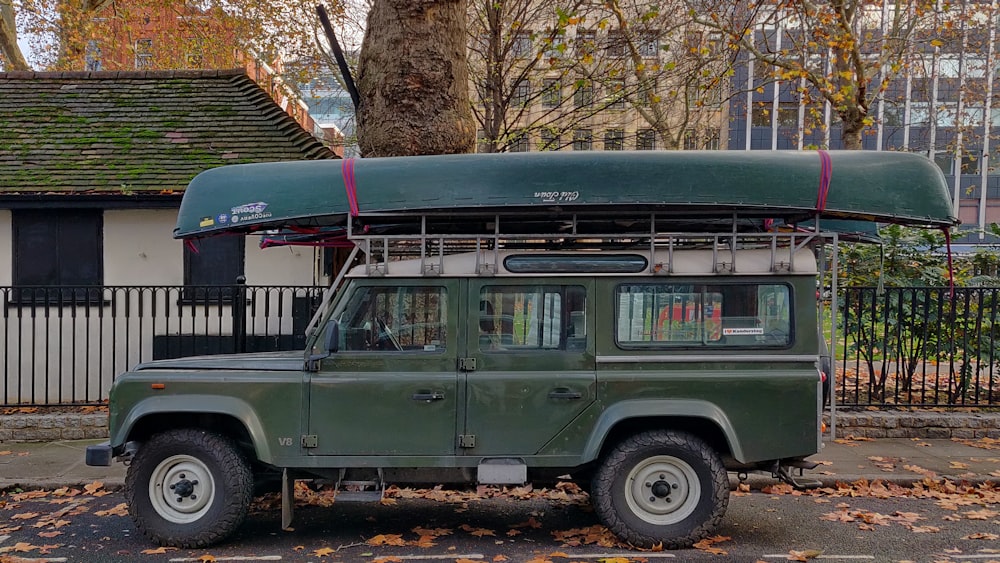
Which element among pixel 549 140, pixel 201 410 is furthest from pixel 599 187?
pixel 549 140

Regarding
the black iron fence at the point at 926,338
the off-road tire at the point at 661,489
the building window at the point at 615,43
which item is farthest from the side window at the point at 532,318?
the building window at the point at 615,43

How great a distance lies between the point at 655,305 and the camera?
5648 millimetres

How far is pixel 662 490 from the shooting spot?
554 centimetres

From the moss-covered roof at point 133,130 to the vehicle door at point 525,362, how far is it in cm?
659

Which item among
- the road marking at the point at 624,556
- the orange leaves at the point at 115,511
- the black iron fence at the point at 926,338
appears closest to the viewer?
the road marking at the point at 624,556

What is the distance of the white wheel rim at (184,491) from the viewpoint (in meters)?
5.63

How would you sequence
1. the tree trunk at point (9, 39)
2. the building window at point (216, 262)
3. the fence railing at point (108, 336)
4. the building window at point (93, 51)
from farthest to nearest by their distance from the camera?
the building window at point (93, 51), the tree trunk at point (9, 39), the building window at point (216, 262), the fence railing at point (108, 336)

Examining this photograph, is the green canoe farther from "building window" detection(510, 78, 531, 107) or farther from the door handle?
"building window" detection(510, 78, 531, 107)

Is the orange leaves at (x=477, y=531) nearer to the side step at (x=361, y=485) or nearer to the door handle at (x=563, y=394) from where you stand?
the side step at (x=361, y=485)

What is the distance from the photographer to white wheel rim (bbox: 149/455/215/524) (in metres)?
5.63

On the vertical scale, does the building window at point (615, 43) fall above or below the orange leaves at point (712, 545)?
above

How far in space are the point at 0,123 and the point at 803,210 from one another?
39.2 ft

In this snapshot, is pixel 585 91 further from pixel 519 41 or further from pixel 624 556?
pixel 624 556

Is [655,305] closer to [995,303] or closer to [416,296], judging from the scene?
[416,296]
